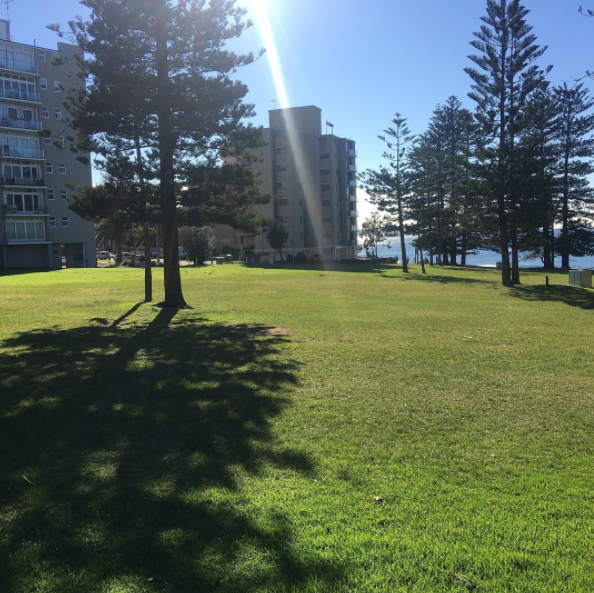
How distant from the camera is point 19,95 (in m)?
46.6

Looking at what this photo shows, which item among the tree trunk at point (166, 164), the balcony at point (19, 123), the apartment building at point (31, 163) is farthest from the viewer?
the apartment building at point (31, 163)

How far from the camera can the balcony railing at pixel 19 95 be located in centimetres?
4603

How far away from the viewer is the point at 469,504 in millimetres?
3562

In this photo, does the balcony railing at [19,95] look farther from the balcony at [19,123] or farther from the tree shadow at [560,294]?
the tree shadow at [560,294]

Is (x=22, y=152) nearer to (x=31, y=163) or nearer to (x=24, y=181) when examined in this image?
(x=31, y=163)

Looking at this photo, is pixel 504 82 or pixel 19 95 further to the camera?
pixel 19 95

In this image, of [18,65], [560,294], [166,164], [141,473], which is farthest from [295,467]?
[18,65]

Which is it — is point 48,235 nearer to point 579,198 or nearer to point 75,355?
point 75,355

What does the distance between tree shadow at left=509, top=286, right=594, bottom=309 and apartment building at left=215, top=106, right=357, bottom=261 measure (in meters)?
47.7

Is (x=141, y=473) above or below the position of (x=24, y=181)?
below

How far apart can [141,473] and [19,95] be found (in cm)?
5208

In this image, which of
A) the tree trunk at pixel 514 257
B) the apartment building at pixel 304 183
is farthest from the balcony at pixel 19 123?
the tree trunk at pixel 514 257

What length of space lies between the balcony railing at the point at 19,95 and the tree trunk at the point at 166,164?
39922 millimetres

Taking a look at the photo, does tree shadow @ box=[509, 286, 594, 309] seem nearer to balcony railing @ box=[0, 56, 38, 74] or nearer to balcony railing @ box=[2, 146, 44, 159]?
balcony railing @ box=[2, 146, 44, 159]
